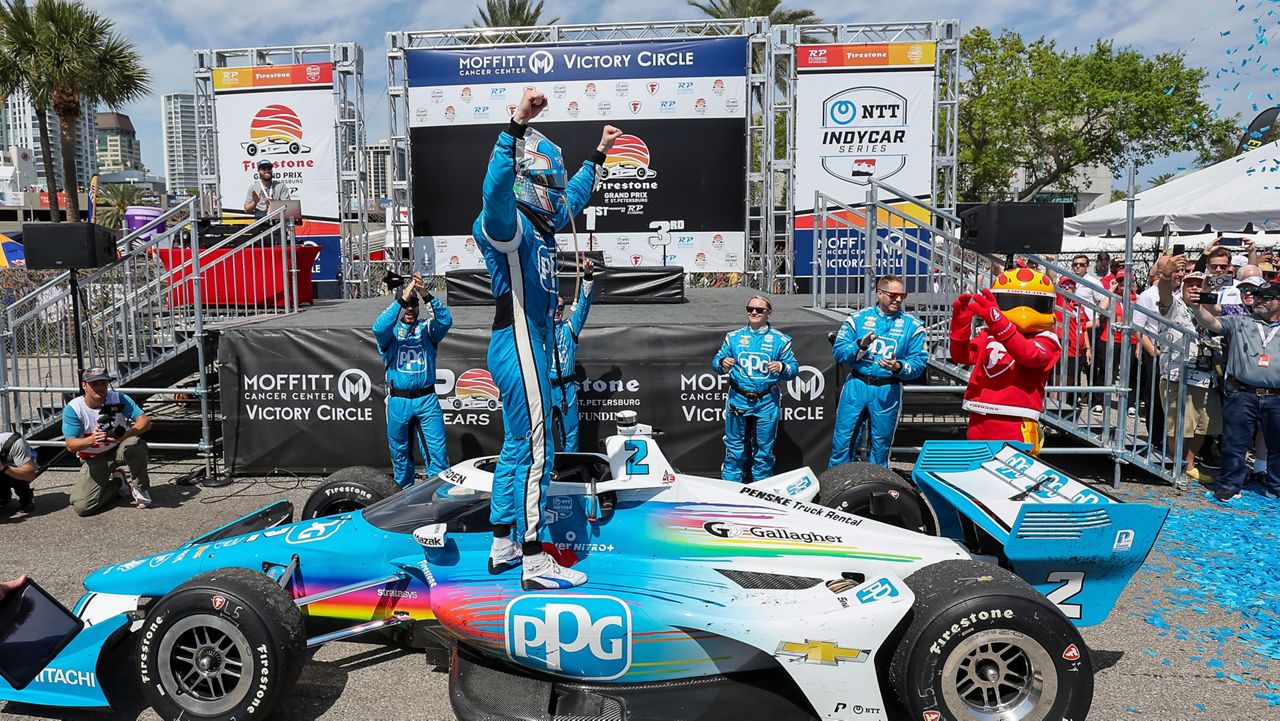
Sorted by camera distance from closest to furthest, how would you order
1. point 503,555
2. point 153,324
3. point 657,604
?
point 657,604, point 503,555, point 153,324

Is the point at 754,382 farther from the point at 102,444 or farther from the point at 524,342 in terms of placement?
the point at 102,444

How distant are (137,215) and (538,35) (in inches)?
248

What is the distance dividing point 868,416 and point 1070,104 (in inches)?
1100

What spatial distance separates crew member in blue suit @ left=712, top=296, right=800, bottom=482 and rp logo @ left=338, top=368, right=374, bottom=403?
3313 mm

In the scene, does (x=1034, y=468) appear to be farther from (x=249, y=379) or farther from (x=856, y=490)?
(x=249, y=379)

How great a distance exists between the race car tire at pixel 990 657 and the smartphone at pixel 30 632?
3.52 metres

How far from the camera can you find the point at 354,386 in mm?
7914

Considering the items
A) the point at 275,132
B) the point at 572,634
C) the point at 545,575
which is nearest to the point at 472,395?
the point at 545,575

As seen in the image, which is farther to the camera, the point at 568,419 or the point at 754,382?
the point at 568,419

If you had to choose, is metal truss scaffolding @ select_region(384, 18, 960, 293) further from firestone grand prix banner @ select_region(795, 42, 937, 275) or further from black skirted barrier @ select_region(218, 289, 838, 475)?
black skirted barrier @ select_region(218, 289, 838, 475)

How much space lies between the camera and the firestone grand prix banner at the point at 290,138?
511 inches

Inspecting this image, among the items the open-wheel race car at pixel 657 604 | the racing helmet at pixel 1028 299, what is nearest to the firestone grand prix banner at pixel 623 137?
the racing helmet at pixel 1028 299

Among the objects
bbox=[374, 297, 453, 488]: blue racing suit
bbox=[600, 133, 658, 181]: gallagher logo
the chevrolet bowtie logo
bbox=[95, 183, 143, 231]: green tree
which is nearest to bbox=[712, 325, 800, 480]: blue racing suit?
bbox=[374, 297, 453, 488]: blue racing suit

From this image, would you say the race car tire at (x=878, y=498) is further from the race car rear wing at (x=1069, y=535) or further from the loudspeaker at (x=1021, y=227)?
the loudspeaker at (x=1021, y=227)
